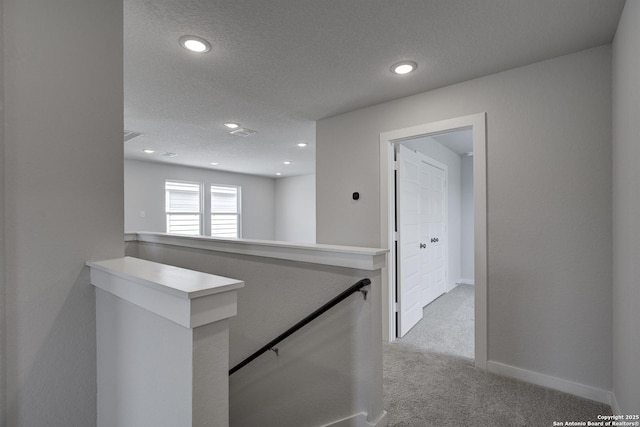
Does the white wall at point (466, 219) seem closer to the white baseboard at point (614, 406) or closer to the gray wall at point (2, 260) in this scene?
the white baseboard at point (614, 406)

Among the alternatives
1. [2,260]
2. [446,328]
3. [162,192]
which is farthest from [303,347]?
[162,192]

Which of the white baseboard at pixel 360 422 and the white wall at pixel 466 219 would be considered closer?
the white baseboard at pixel 360 422

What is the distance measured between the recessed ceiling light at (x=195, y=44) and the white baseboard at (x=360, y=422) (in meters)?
2.54

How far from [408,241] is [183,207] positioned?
5563mm

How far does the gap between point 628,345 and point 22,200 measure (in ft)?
9.57

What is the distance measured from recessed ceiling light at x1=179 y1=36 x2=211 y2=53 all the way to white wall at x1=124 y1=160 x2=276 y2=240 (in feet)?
16.2

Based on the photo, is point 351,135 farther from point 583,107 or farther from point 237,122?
point 583,107

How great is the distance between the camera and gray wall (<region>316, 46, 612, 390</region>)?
6.63 feet

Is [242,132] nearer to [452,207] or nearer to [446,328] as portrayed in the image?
[446,328]

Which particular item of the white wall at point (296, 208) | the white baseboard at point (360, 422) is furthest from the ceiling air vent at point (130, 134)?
the white wall at point (296, 208)

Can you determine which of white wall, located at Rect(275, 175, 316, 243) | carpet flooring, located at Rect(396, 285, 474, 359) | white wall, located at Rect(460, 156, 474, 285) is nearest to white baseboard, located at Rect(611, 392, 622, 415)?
carpet flooring, located at Rect(396, 285, 474, 359)

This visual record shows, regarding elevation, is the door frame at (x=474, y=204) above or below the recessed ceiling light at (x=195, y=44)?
below

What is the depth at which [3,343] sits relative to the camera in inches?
45.0

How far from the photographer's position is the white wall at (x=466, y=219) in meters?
5.71
